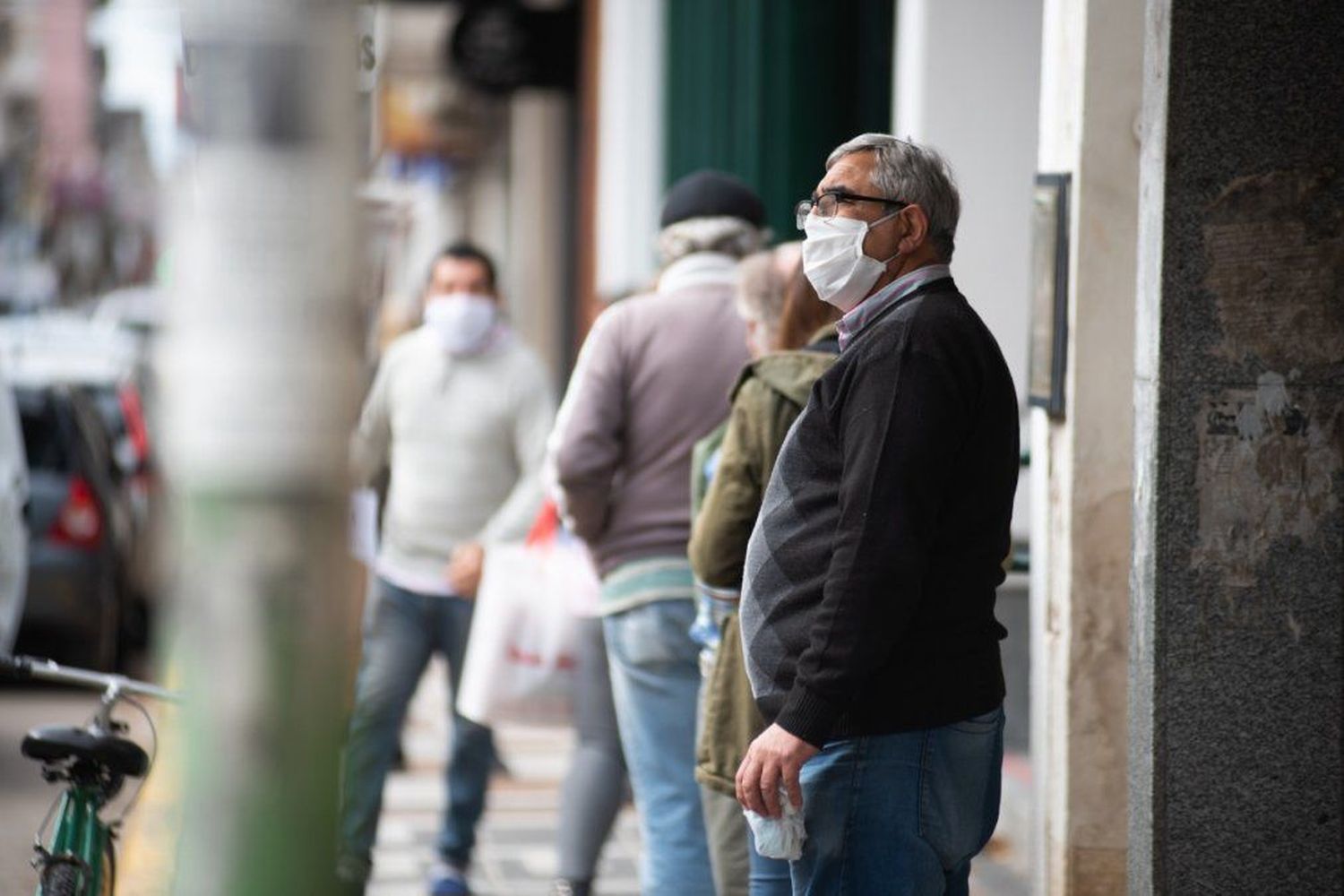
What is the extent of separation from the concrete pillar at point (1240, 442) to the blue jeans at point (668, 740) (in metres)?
1.42

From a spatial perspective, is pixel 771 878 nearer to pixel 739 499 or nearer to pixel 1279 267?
pixel 739 499

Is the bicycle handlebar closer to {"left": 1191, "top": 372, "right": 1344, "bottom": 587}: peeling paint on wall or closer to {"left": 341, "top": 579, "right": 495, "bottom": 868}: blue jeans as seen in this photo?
{"left": 341, "top": 579, "right": 495, "bottom": 868}: blue jeans

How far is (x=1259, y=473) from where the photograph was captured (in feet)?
13.5

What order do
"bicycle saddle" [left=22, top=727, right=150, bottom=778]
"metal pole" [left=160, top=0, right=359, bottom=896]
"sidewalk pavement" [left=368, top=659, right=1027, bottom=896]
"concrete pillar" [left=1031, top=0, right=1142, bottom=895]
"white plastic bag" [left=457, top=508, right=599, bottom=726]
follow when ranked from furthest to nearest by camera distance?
1. "sidewalk pavement" [left=368, top=659, right=1027, bottom=896]
2. "white plastic bag" [left=457, top=508, right=599, bottom=726]
3. "concrete pillar" [left=1031, top=0, right=1142, bottom=895]
4. "bicycle saddle" [left=22, top=727, right=150, bottom=778]
5. "metal pole" [left=160, top=0, right=359, bottom=896]

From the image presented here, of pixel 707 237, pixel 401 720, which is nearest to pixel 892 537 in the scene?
pixel 707 237

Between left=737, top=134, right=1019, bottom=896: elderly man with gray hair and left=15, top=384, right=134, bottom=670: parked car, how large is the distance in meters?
7.48

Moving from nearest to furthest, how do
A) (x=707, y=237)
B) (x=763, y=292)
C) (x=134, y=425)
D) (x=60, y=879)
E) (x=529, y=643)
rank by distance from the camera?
1. (x=60, y=879)
2. (x=763, y=292)
3. (x=707, y=237)
4. (x=529, y=643)
5. (x=134, y=425)

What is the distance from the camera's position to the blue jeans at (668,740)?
523 centimetres

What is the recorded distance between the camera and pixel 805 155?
9883mm

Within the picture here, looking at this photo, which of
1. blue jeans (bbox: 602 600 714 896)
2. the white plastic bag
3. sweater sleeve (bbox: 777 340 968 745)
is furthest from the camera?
the white plastic bag

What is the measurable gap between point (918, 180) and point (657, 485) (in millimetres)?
1950

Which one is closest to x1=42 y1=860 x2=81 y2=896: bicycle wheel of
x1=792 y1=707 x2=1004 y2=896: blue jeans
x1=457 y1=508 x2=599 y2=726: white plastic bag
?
x1=792 y1=707 x2=1004 y2=896: blue jeans

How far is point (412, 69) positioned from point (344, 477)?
30.7 metres

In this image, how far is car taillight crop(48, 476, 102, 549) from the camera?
10555mm
